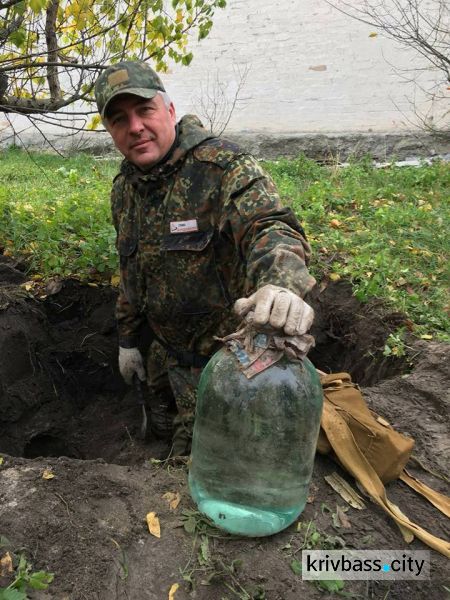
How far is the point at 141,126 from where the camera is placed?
8.09 feet

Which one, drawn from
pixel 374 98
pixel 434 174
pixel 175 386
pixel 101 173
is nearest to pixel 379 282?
pixel 175 386

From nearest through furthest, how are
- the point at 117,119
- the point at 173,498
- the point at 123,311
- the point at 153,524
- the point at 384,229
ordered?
the point at 153,524 < the point at 173,498 < the point at 117,119 < the point at 123,311 < the point at 384,229

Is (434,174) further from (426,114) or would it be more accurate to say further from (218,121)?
(218,121)

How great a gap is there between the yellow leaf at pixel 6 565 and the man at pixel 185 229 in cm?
114

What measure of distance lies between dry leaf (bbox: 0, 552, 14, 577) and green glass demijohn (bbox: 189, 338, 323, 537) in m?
0.62

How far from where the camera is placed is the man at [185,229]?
2.17 metres

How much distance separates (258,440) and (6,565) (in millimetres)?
836

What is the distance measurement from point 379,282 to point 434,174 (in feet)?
9.33

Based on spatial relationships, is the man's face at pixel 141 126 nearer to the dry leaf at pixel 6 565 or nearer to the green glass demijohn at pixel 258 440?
the green glass demijohn at pixel 258 440

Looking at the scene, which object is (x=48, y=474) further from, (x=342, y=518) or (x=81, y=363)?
(x=81, y=363)

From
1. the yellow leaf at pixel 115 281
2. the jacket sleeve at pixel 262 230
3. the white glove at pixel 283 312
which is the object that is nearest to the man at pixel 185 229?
the jacket sleeve at pixel 262 230

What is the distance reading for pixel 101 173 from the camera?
730cm

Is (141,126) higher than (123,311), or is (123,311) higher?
(141,126)
